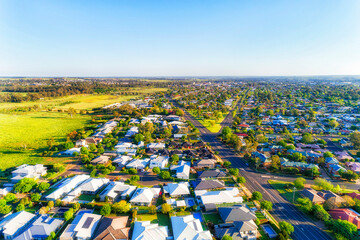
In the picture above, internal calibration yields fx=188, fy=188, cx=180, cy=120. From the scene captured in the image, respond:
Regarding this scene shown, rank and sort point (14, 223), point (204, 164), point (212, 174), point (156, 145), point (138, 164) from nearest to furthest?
point (14, 223), point (212, 174), point (138, 164), point (204, 164), point (156, 145)

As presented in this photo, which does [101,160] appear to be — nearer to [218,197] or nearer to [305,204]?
[218,197]

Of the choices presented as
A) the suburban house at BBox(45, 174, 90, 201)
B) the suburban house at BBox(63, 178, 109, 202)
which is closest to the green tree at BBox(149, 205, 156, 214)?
the suburban house at BBox(63, 178, 109, 202)

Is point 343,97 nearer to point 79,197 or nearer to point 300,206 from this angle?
point 300,206

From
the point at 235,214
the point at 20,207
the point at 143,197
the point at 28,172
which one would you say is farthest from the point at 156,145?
the point at 235,214

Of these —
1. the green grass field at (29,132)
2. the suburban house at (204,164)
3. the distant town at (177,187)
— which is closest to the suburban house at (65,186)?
the distant town at (177,187)

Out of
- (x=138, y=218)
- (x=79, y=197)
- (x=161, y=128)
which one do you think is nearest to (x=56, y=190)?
(x=79, y=197)

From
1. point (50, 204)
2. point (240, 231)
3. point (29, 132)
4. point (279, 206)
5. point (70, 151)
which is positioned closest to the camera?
point (240, 231)

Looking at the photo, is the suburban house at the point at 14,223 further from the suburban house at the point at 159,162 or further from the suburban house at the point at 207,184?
the suburban house at the point at 207,184

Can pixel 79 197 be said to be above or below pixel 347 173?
below
